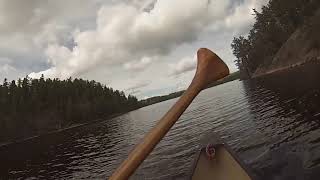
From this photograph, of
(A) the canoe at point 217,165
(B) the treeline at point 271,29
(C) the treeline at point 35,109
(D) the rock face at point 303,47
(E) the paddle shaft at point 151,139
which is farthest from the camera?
(C) the treeline at point 35,109

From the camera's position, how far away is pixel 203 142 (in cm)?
2928

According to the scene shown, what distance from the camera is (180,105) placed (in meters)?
6.54

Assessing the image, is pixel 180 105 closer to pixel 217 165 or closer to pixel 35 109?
pixel 217 165

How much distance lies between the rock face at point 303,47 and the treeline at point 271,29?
26.5 ft

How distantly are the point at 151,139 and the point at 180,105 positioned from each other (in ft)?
2.89

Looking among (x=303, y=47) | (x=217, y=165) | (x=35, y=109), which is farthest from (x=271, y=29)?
(x=217, y=165)

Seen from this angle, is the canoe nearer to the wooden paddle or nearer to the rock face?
the wooden paddle

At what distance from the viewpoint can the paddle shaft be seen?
582 centimetres

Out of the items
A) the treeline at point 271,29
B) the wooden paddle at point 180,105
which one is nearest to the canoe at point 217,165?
the wooden paddle at point 180,105

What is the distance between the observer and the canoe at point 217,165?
915 centimetres

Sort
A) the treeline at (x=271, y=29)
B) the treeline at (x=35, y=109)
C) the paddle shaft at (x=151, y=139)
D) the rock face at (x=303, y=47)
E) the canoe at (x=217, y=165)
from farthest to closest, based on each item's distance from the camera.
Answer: the treeline at (x=35, y=109) → the treeline at (x=271, y=29) → the rock face at (x=303, y=47) → the canoe at (x=217, y=165) → the paddle shaft at (x=151, y=139)

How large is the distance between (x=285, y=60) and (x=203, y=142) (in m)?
90.3

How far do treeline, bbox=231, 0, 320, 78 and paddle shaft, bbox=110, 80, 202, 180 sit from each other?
113 metres

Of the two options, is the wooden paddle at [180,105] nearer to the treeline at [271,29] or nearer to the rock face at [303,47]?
the rock face at [303,47]
